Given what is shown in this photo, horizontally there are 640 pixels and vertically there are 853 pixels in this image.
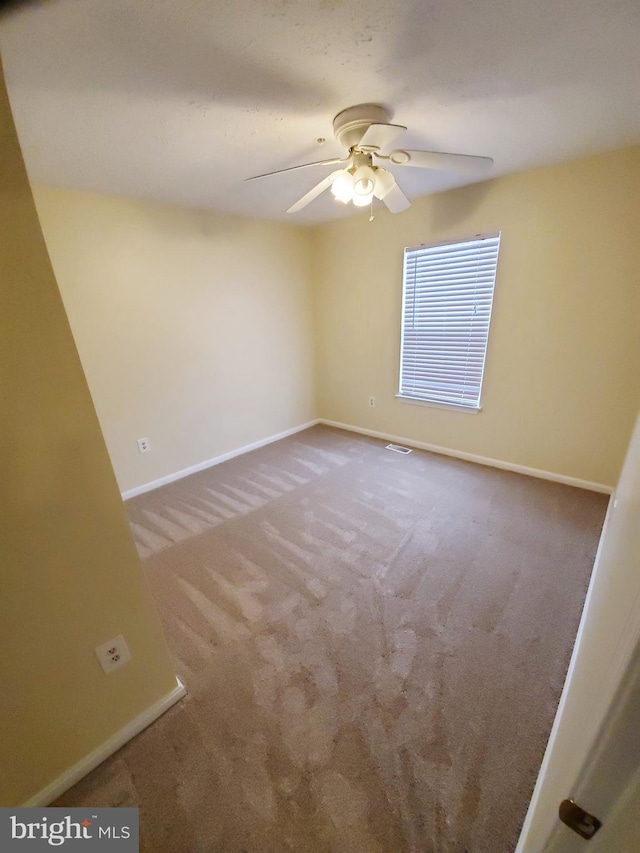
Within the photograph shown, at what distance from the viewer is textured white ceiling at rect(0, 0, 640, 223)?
95 cm

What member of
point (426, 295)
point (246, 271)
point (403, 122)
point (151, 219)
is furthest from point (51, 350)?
point (426, 295)

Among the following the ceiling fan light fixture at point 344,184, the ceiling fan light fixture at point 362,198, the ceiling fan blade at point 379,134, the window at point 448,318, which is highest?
the ceiling fan blade at point 379,134

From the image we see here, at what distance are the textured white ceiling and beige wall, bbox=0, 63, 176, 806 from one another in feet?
2.18

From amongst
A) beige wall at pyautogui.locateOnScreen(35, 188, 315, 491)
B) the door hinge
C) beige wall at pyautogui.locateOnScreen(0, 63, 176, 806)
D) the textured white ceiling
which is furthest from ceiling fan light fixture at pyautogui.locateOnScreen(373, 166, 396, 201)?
the door hinge

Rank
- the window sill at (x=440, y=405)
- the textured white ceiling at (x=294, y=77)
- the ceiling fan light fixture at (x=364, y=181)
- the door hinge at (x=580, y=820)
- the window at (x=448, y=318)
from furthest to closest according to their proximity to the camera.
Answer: the window sill at (x=440, y=405), the window at (x=448, y=318), the ceiling fan light fixture at (x=364, y=181), the textured white ceiling at (x=294, y=77), the door hinge at (x=580, y=820)

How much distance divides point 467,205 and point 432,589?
2740 millimetres

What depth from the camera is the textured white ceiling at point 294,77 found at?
949 millimetres

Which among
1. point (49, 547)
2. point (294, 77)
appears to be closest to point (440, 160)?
point (294, 77)

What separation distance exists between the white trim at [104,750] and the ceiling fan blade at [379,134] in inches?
92.5

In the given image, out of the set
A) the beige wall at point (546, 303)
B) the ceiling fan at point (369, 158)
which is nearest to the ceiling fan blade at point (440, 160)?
the ceiling fan at point (369, 158)

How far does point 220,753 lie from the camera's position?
1084 millimetres

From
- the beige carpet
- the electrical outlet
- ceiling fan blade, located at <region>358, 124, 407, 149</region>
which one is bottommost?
the beige carpet

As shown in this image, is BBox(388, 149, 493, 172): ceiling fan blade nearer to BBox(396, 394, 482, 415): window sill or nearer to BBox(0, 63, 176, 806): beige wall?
BBox(0, 63, 176, 806): beige wall

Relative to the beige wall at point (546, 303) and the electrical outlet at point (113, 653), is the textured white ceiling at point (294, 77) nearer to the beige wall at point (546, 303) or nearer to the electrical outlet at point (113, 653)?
the beige wall at point (546, 303)
